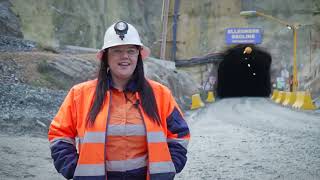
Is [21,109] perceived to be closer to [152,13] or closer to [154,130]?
[154,130]

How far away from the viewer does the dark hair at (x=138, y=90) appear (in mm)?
2705

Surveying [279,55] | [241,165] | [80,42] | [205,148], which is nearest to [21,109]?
[205,148]

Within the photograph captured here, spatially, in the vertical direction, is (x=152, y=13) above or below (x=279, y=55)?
above

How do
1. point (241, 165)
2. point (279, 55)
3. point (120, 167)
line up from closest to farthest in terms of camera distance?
point (120, 167) < point (241, 165) < point (279, 55)

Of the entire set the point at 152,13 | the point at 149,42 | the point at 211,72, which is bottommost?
the point at 211,72

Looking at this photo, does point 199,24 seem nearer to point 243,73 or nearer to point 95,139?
point 243,73

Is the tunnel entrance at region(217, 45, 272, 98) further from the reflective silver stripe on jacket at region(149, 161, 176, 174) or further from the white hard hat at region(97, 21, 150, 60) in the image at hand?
the reflective silver stripe on jacket at region(149, 161, 176, 174)

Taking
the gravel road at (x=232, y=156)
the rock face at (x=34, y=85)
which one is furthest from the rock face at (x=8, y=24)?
the gravel road at (x=232, y=156)

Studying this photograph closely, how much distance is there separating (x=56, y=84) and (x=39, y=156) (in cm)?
750

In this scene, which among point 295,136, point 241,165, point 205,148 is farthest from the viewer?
point 295,136

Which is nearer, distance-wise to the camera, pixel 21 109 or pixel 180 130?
pixel 180 130

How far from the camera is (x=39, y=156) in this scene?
7836mm

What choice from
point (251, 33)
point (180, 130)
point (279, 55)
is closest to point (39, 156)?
point (180, 130)

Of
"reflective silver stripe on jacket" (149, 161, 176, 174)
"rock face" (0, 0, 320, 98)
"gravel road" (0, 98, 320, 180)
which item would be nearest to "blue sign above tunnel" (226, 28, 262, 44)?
"rock face" (0, 0, 320, 98)
